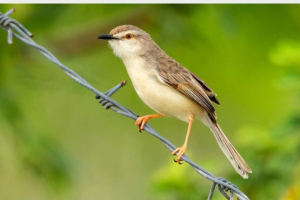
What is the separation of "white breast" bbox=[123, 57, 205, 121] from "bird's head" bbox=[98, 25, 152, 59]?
7cm

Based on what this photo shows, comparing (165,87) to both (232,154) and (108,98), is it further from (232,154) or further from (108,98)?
(108,98)

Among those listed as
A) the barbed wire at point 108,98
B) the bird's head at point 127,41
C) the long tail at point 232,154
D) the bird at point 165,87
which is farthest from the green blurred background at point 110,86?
the barbed wire at point 108,98

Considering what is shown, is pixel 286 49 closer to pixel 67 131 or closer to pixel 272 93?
pixel 272 93

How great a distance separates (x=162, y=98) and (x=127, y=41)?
58cm

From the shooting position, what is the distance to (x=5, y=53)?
8.08 meters

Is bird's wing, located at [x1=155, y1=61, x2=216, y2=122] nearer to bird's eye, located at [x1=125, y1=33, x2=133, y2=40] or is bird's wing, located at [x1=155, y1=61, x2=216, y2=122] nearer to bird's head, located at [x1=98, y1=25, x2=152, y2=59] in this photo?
bird's head, located at [x1=98, y1=25, x2=152, y2=59]

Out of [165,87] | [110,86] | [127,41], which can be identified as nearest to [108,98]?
[165,87]

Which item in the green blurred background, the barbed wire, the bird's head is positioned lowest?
the barbed wire

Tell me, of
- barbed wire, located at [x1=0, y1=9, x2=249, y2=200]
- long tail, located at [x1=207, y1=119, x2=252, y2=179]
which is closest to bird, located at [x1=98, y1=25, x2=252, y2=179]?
long tail, located at [x1=207, y1=119, x2=252, y2=179]

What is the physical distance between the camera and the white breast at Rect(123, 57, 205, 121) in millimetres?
5508

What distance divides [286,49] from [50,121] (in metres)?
3.55

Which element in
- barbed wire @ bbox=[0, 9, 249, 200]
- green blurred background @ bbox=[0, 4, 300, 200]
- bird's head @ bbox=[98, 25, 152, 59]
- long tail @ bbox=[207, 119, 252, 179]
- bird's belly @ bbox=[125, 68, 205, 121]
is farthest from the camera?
green blurred background @ bbox=[0, 4, 300, 200]

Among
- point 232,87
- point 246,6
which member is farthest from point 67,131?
point 246,6

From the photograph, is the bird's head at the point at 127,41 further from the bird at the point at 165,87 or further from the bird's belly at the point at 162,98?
the bird's belly at the point at 162,98
